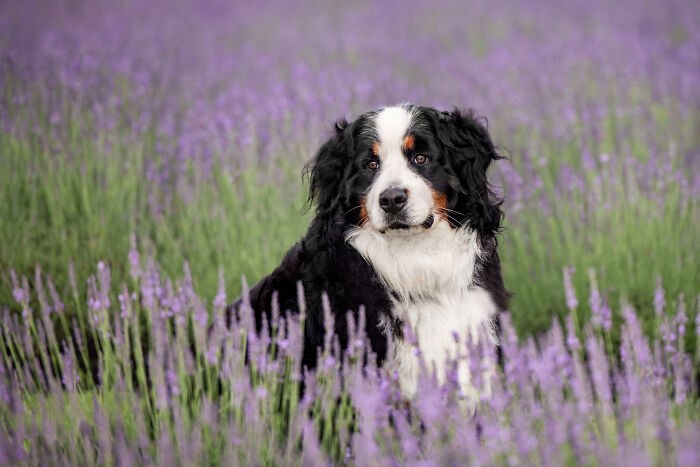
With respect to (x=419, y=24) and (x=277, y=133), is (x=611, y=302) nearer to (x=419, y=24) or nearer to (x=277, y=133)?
(x=277, y=133)

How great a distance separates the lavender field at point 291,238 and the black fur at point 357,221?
0.47ft

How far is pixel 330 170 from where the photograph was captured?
3.23 meters

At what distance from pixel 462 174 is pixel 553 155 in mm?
2594

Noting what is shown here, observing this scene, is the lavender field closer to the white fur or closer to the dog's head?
the dog's head

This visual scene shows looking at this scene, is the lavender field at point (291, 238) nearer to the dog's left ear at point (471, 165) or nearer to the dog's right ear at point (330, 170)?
the dog's left ear at point (471, 165)

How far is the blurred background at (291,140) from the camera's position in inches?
162

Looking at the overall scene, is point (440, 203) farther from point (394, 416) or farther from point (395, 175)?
point (394, 416)

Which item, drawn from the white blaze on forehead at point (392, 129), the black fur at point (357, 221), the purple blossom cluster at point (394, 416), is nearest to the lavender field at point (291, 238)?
the purple blossom cluster at point (394, 416)

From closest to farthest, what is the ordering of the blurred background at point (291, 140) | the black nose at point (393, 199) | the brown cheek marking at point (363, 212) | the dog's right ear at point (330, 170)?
1. the black nose at point (393, 199)
2. the brown cheek marking at point (363, 212)
3. the dog's right ear at point (330, 170)
4. the blurred background at point (291, 140)

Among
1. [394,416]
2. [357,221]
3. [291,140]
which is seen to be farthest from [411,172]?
[291,140]

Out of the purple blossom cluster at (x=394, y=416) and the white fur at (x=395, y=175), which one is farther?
the white fur at (x=395, y=175)

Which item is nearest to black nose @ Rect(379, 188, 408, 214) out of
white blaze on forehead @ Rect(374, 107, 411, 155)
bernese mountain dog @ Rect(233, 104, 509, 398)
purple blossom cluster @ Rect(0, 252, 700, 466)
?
bernese mountain dog @ Rect(233, 104, 509, 398)

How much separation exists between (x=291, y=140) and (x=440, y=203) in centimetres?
262

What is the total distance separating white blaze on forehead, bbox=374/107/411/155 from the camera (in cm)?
297
